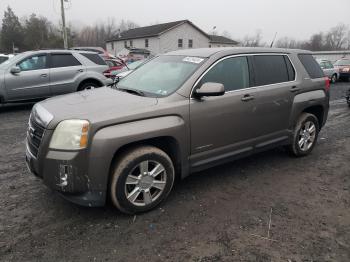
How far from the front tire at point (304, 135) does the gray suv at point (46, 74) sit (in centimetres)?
648

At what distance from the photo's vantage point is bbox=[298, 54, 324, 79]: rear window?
5284mm

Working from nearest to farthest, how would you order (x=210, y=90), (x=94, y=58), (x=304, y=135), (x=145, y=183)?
(x=145, y=183) → (x=210, y=90) → (x=304, y=135) → (x=94, y=58)

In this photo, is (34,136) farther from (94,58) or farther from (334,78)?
(334,78)

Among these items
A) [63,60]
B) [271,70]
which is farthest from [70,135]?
[63,60]

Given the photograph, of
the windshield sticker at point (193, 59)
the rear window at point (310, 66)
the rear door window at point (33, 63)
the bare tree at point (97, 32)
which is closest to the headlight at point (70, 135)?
the windshield sticker at point (193, 59)

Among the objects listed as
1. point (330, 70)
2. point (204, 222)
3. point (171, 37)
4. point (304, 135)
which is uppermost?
point (171, 37)

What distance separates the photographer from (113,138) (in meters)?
3.11

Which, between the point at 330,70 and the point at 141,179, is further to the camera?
the point at 330,70

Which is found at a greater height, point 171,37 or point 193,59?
point 171,37

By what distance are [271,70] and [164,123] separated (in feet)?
7.05

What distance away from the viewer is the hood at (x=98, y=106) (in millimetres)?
3133

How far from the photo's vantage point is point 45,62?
9.12 metres

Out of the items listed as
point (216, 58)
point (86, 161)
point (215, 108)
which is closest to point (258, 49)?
point (216, 58)

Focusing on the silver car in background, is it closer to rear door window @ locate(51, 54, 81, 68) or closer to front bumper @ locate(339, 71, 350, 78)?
front bumper @ locate(339, 71, 350, 78)
